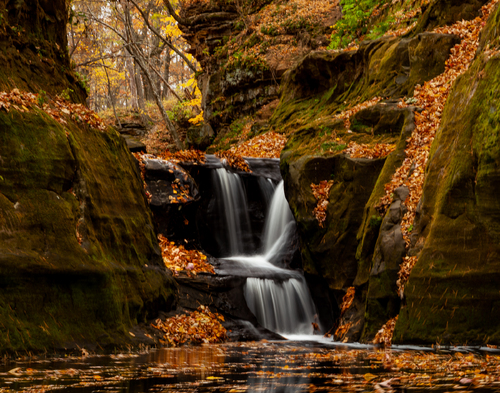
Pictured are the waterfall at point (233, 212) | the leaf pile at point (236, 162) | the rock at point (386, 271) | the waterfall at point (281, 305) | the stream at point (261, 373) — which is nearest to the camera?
the stream at point (261, 373)

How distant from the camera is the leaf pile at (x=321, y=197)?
10.4 meters

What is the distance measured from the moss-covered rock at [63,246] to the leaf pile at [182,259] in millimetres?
1899

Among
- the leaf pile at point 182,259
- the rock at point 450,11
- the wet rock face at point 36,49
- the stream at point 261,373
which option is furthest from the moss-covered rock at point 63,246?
the rock at point 450,11

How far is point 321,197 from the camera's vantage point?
10516 mm

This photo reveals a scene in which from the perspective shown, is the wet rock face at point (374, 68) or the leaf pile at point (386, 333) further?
the wet rock face at point (374, 68)

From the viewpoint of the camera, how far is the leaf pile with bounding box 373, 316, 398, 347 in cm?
698

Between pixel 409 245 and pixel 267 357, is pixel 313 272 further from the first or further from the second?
pixel 267 357

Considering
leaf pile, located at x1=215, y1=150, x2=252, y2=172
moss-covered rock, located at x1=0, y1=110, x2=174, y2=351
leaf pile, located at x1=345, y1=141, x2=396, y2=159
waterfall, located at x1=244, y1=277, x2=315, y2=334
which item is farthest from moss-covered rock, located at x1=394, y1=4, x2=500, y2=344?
leaf pile, located at x1=215, y1=150, x2=252, y2=172

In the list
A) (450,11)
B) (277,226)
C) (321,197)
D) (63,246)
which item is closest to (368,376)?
(63,246)

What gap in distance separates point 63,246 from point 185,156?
7.69 metres

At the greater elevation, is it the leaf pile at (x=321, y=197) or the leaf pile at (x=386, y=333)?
the leaf pile at (x=321, y=197)

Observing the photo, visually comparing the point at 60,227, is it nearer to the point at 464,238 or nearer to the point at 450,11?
the point at 464,238

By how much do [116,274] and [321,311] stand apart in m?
5.46

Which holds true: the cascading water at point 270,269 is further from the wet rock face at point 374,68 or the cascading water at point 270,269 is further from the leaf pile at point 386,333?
the wet rock face at point 374,68
